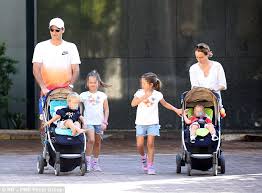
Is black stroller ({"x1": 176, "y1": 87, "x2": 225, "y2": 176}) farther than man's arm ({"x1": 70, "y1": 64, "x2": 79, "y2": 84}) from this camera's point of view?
No

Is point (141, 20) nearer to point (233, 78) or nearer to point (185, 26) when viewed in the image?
point (185, 26)

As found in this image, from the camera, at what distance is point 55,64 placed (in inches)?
581

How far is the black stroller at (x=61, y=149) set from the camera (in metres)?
14.2

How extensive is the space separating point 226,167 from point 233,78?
825cm

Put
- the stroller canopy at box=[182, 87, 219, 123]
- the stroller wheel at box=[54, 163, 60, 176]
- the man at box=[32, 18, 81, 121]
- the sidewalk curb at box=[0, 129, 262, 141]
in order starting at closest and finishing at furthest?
the stroller wheel at box=[54, 163, 60, 176]
the stroller canopy at box=[182, 87, 219, 123]
the man at box=[32, 18, 81, 121]
the sidewalk curb at box=[0, 129, 262, 141]

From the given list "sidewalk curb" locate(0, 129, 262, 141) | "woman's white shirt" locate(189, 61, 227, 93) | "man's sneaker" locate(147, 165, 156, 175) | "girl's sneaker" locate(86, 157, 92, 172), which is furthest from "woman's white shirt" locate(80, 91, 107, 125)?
"sidewalk curb" locate(0, 129, 262, 141)

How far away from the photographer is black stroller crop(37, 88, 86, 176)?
14234 millimetres

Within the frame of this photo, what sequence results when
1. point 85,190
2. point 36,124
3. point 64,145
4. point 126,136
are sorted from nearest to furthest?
1. point 85,190
2. point 64,145
3. point 126,136
4. point 36,124

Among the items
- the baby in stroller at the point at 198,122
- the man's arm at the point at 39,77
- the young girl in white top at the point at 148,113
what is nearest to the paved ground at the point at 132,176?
the young girl in white top at the point at 148,113

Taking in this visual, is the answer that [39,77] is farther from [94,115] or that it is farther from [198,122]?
[198,122]

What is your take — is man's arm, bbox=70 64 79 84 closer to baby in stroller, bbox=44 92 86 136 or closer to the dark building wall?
baby in stroller, bbox=44 92 86 136

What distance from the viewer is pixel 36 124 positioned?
80.6 feet

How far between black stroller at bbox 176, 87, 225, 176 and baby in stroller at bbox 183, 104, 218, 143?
0.20 ft

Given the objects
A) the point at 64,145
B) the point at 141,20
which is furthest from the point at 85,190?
the point at 141,20
